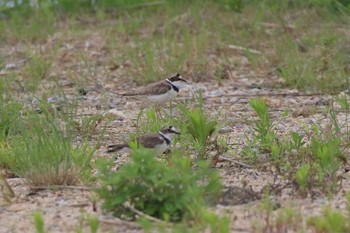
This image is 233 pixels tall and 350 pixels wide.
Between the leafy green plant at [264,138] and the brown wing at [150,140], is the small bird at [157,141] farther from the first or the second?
the leafy green plant at [264,138]

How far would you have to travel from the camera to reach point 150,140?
263 inches

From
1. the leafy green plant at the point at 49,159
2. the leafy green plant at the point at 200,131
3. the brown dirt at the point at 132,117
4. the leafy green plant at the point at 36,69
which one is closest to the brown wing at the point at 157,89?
the brown dirt at the point at 132,117

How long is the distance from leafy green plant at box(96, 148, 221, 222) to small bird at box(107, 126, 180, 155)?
3.79ft

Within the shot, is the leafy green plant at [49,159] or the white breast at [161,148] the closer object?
the leafy green plant at [49,159]

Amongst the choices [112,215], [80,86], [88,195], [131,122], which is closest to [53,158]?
[88,195]

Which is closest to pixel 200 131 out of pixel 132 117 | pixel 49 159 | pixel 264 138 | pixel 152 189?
pixel 264 138

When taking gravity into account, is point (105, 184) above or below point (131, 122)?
above

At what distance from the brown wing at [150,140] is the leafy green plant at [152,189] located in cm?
119

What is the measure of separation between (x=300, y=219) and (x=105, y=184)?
100cm

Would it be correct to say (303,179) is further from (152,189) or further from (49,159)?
(49,159)

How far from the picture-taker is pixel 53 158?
6.03 meters

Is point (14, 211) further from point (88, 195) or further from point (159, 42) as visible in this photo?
point (159, 42)

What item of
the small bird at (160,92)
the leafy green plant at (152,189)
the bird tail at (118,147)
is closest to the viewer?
the leafy green plant at (152,189)

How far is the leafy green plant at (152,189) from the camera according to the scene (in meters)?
5.24
